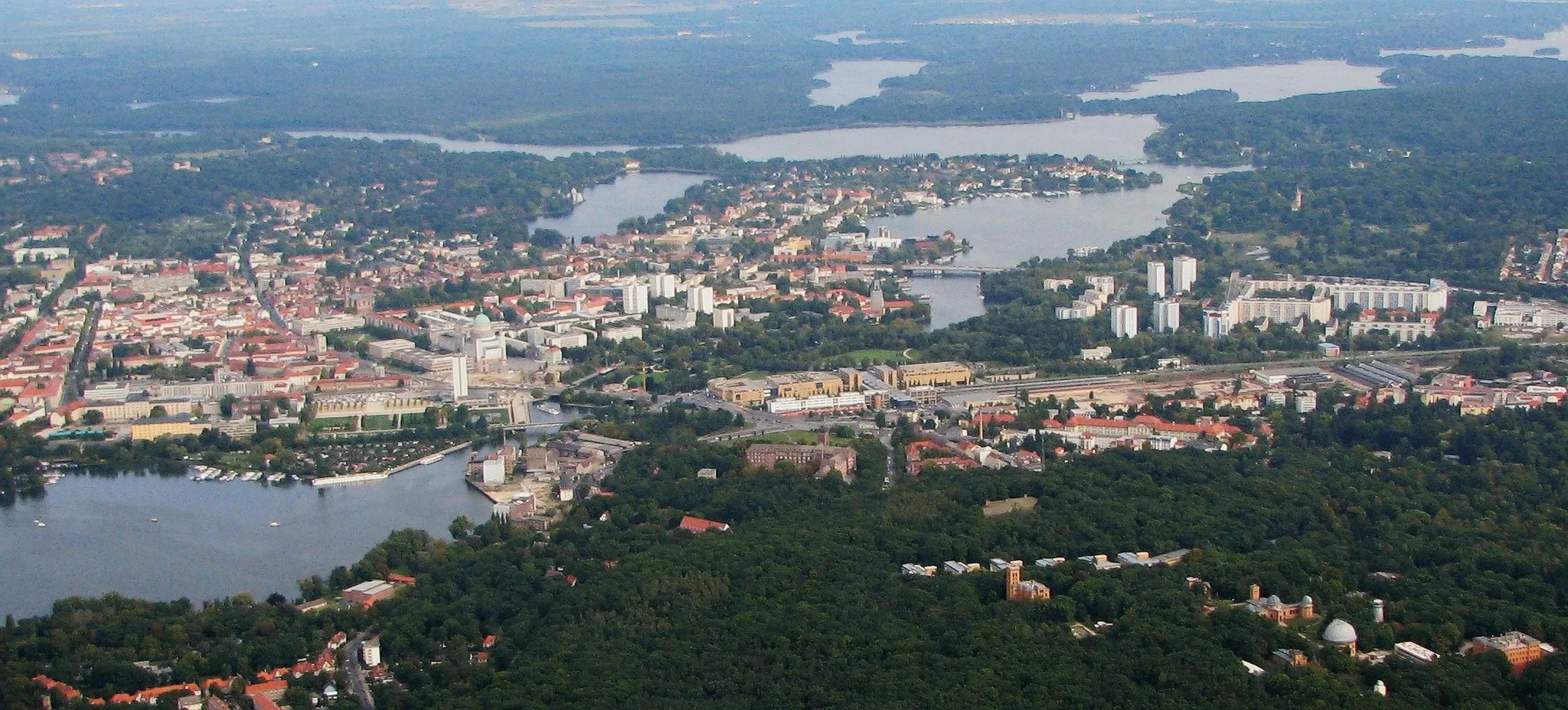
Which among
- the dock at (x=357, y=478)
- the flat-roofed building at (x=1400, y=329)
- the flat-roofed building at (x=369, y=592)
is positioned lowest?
the dock at (x=357, y=478)

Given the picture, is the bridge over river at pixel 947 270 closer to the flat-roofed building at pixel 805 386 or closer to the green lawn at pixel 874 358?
the green lawn at pixel 874 358

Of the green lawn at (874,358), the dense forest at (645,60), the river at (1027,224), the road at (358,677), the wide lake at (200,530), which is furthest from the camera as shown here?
the dense forest at (645,60)

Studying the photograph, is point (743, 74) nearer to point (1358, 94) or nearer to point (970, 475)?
point (1358, 94)

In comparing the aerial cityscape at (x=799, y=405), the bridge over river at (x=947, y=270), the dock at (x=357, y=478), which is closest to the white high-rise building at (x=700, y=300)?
the aerial cityscape at (x=799, y=405)

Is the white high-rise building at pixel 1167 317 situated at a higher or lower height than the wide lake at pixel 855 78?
lower

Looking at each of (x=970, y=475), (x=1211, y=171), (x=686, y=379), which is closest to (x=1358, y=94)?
(x=1211, y=171)

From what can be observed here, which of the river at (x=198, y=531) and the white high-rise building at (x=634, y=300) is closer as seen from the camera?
the river at (x=198, y=531)

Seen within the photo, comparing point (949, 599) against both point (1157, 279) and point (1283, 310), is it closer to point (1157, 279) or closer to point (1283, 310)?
point (1283, 310)

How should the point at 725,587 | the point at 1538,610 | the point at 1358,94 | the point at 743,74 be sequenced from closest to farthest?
1. the point at 1538,610
2. the point at 725,587
3. the point at 1358,94
4. the point at 743,74
